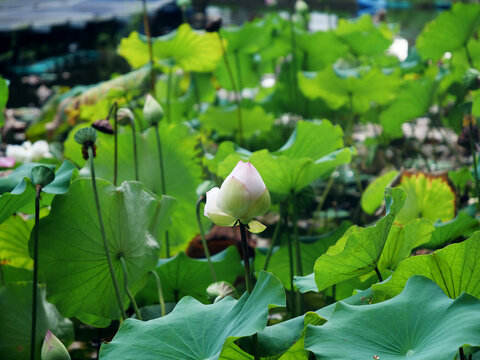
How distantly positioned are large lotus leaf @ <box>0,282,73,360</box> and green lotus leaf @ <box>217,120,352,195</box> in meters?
0.32

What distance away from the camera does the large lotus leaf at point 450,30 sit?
1350 mm

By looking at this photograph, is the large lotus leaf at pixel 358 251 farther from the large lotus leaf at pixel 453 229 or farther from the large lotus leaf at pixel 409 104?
the large lotus leaf at pixel 409 104

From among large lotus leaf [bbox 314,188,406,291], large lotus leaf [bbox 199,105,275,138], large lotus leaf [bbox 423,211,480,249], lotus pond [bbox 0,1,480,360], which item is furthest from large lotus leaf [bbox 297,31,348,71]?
large lotus leaf [bbox 314,188,406,291]

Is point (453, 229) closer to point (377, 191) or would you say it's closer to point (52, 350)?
point (377, 191)

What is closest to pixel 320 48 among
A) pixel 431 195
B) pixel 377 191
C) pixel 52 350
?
pixel 377 191

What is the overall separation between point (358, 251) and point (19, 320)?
1.59ft

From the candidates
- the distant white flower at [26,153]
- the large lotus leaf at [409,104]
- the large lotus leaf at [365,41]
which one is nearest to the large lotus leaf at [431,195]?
the large lotus leaf at [409,104]

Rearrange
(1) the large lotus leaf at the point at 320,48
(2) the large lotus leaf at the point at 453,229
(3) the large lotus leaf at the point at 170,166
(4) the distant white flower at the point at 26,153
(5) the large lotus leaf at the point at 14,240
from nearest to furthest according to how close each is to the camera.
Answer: (2) the large lotus leaf at the point at 453,229, (5) the large lotus leaf at the point at 14,240, (3) the large lotus leaf at the point at 170,166, (4) the distant white flower at the point at 26,153, (1) the large lotus leaf at the point at 320,48

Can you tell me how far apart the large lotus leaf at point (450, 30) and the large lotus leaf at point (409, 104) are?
0.08 metres

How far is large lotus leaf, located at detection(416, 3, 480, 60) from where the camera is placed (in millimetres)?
1350

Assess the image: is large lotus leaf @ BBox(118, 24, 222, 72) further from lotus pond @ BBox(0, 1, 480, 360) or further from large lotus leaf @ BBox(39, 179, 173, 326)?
large lotus leaf @ BBox(39, 179, 173, 326)

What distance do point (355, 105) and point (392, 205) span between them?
3.42ft

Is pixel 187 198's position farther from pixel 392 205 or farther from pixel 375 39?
pixel 375 39

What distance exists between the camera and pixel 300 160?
2.68 feet
